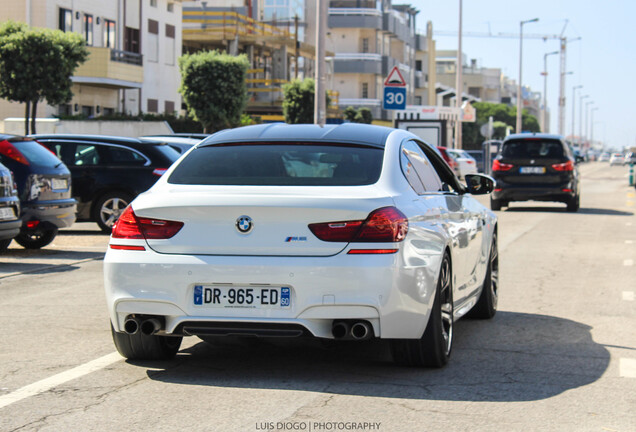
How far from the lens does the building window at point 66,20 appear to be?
144 ft

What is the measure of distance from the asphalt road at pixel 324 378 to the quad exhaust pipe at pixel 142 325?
285 mm

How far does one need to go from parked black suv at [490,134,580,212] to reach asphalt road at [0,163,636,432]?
15345 millimetres

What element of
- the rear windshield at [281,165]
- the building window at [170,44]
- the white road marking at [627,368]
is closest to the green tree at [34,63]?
the building window at [170,44]

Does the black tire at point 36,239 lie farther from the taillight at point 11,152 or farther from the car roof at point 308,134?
the car roof at point 308,134

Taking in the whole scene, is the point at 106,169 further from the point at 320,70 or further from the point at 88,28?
the point at 88,28

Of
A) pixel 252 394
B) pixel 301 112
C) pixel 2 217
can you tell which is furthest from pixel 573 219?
pixel 301 112

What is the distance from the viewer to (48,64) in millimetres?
35188

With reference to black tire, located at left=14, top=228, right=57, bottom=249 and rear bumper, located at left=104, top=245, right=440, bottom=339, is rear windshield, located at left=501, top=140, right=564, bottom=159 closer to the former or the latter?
black tire, located at left=14, top=228, right=57, bottom=249

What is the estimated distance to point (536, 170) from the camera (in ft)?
84.3

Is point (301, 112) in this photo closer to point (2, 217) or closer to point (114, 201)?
point (114, 201)

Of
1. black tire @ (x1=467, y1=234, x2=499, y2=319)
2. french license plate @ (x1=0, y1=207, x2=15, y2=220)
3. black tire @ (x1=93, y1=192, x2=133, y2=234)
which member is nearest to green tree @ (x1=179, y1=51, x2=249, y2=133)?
black tire @ (x1=93, y1=192, x2=133, y2=234)

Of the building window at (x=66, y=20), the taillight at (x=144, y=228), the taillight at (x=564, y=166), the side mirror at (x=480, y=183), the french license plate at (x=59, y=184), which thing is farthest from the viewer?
the building window at (x=66, y=20)

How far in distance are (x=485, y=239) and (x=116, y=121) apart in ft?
113

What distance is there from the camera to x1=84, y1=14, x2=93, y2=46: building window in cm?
4603
